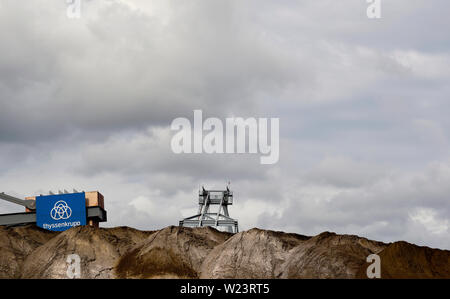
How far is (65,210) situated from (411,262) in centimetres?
7622

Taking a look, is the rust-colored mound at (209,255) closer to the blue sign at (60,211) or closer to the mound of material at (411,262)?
the mound of material at (411,262)

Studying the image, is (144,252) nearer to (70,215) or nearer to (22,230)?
(22,230)

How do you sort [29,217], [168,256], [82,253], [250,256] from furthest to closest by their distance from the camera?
[29,217] → [82,253] → [168,256] → [250,256]

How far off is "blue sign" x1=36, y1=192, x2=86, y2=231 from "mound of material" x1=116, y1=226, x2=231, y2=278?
43211 mm

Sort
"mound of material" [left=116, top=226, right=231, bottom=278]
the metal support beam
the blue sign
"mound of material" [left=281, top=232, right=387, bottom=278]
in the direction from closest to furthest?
"mound of material" [left=281, top=232, right=387, bottom=278]
"mound of material" [left=116, top=226, right=231, bottom=278]
the blue sign
the metal support beam

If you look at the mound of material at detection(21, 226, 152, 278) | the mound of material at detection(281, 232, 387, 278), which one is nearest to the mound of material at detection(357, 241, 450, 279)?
the mound of material at detection(281, 232, 387, 278)

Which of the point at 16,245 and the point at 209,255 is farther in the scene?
the point at 16,245

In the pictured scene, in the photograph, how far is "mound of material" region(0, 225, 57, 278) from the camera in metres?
76.2

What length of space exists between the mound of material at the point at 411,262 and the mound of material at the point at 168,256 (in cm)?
2284

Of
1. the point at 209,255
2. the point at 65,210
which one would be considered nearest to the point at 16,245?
the point at 209,255

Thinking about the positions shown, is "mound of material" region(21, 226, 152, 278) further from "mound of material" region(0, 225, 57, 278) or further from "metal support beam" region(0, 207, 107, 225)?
"metal support beam" region(0, 207, 107, 225)

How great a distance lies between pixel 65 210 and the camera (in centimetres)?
11475

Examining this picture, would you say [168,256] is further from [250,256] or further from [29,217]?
[29,217]
